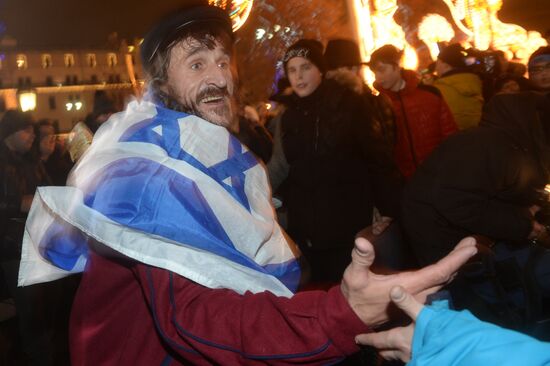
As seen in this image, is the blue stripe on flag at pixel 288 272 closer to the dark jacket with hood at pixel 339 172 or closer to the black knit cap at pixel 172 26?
the black knit cap at pixel 172 26

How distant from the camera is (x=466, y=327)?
110cm

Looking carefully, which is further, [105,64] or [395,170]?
[105,64]

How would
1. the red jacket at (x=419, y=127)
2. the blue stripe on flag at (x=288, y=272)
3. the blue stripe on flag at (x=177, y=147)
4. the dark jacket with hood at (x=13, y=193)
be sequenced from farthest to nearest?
the red jacket at (x=419, y=127)
the dark jacket with hood at (x=13, y=193)
the blue stripe on flag at (x=288, y=272)
the blue stripe on flag at (x=177, y=147)

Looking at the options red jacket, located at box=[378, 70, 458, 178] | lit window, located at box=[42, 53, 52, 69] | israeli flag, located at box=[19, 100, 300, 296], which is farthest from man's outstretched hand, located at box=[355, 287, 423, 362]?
lit window, located at box=[42, 53, 52, 69]

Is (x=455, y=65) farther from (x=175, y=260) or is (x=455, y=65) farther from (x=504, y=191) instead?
(x=175, y=260)

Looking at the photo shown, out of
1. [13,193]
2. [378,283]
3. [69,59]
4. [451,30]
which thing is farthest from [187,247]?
[69,59]

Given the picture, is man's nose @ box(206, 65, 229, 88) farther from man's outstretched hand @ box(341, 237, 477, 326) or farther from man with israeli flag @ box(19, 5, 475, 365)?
man's outstretched hand @ box(341, 237, 477, 326)

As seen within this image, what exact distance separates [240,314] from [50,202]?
674 mm

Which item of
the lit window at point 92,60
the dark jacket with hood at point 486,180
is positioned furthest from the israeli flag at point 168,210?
the lit window at point 92,60

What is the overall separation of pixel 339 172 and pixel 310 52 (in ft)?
3.31

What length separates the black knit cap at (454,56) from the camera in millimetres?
5719

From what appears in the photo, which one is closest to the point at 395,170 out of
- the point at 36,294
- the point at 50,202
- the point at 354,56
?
the point at 354,56

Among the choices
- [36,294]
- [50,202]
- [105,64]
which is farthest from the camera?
[105,64]

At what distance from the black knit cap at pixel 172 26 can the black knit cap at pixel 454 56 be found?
421cm
